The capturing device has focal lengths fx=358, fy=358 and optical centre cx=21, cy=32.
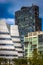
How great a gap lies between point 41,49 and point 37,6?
20100 millimetres

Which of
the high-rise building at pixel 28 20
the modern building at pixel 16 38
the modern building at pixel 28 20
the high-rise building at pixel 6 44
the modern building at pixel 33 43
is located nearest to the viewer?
the modern building at pixel 33 43

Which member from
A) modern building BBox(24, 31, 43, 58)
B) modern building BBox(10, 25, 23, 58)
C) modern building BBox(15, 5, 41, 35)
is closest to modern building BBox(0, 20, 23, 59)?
modern building BBox(10, 25, 23, 58)

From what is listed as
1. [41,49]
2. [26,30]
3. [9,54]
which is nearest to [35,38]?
[41,49]

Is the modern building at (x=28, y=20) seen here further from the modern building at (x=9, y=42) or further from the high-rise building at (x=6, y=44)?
the high-rise building at (x=6, y=44)

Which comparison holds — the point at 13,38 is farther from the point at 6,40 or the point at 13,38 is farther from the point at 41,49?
the point at 41,49

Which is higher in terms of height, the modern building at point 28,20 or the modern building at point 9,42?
the modern building at point 28,20

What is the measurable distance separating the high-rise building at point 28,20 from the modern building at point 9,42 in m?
5.94

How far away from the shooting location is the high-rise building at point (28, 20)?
68000 mm

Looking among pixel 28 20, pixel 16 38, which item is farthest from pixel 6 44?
pixel 28 20

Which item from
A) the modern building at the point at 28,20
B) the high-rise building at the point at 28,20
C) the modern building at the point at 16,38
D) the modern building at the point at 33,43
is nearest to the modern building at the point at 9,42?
the modern building at the point at 16,38

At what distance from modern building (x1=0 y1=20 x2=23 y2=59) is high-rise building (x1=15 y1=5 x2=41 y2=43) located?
594 cm

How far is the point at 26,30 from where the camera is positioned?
68500 mm

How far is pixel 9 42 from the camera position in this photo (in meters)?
58.6

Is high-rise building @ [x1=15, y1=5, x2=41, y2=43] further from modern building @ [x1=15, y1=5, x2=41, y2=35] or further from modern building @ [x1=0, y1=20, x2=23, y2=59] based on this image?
modern building @ [x1=0, y1=20, x2=23, y2=59]
